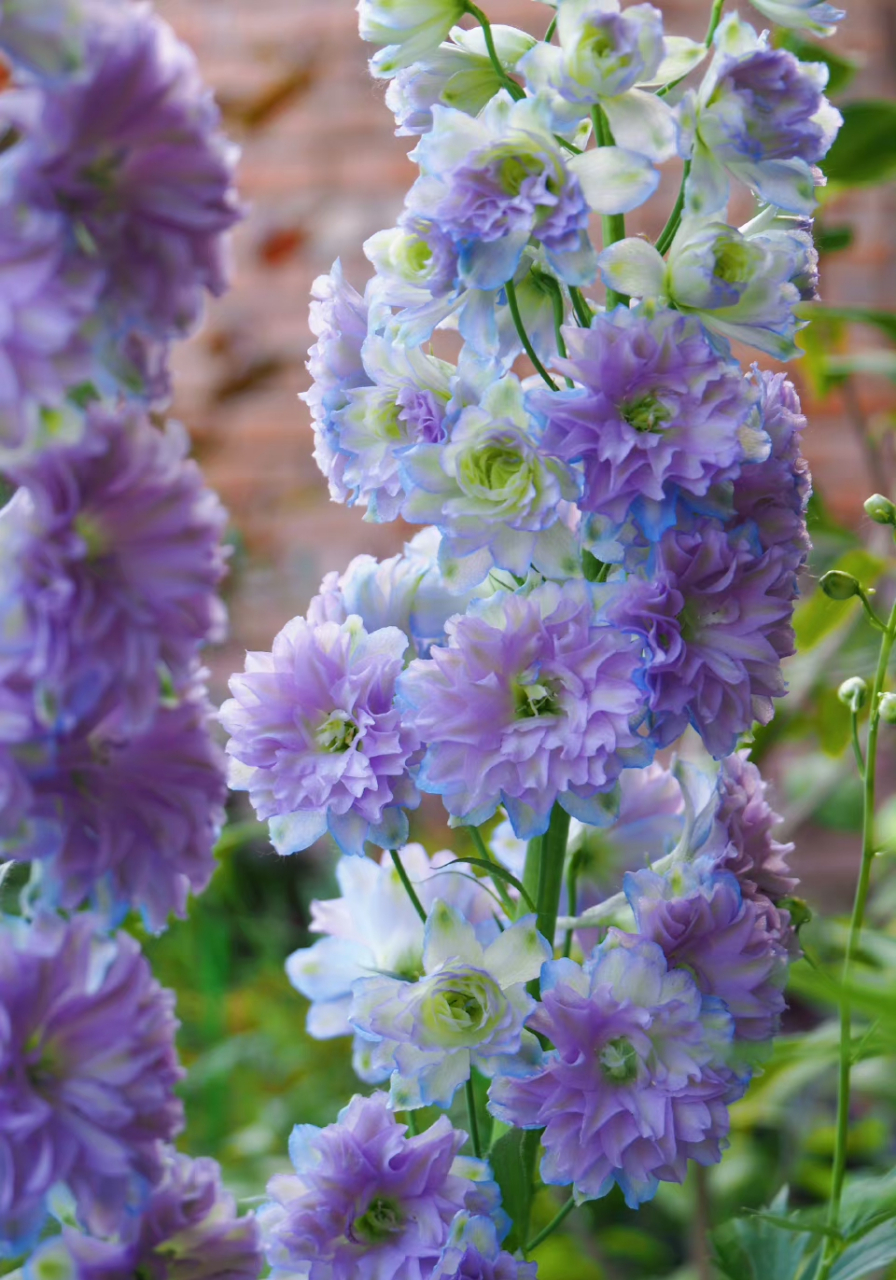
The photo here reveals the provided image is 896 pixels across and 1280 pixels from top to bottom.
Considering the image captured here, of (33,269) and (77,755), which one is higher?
(33,269)

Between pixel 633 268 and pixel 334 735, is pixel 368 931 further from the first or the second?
pixel 633 268

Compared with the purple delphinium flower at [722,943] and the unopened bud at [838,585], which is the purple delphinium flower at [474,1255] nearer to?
the purple delphinium flower at [722,943]

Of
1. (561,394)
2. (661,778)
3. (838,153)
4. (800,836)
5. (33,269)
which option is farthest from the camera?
(800,836)

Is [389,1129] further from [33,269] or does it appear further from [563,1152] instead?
[33,269]

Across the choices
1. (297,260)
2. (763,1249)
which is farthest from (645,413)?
(297,260)

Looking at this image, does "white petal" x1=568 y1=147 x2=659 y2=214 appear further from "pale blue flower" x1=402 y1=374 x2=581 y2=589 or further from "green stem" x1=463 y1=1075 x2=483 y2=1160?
"green stem" x1=463 y1=1075 x2=483 y2=1160

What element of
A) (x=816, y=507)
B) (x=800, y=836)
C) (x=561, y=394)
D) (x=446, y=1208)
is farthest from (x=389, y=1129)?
(x=800, y=836)
